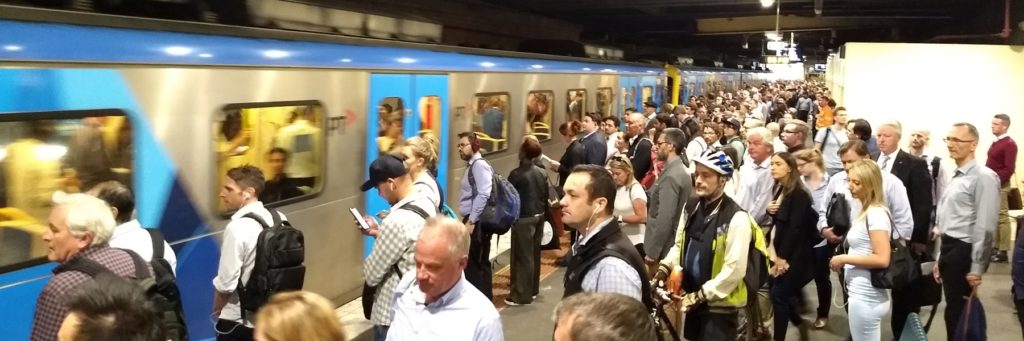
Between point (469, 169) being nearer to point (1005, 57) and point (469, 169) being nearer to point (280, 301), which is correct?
point (280, 301)

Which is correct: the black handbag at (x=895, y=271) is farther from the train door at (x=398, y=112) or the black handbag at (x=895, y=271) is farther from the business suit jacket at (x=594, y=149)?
the business suit jacket at (x=594, y=149)

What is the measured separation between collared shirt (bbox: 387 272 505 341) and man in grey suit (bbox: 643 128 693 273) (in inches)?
118

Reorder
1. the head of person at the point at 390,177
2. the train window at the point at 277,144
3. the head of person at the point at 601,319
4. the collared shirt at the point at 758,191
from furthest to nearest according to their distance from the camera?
1. the collared shirt at the point at 758,191
2. the train window at the point at 277,144
3. the head of person at the point at 390,177
4. the head of person at the point at 601,319

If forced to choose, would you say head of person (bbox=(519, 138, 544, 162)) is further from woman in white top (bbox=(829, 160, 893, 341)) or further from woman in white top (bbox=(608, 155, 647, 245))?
woman in white top (bbox=(829, 160, 893, 341))

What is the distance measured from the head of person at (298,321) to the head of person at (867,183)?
3358 mm

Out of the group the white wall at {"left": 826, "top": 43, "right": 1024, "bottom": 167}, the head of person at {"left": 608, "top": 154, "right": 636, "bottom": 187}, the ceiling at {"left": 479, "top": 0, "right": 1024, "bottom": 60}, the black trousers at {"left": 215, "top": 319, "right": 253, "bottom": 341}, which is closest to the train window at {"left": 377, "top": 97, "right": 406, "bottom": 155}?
the head of person at {"left": 608, "top": 154, "right": 636, "bottom": 187}

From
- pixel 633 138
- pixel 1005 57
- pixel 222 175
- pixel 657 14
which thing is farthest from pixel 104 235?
pixel 657 14

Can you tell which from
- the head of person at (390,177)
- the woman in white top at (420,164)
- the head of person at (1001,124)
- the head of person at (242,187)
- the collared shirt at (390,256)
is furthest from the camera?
the head of person at (1001,124)

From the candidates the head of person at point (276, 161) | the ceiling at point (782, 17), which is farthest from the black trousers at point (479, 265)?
the ceiling at point (782, 17)

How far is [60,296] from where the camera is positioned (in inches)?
122

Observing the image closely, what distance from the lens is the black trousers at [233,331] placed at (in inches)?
175

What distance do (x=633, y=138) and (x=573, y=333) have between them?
7786mm

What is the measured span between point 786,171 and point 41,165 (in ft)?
13.5

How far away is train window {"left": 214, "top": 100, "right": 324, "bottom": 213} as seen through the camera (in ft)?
17.0
